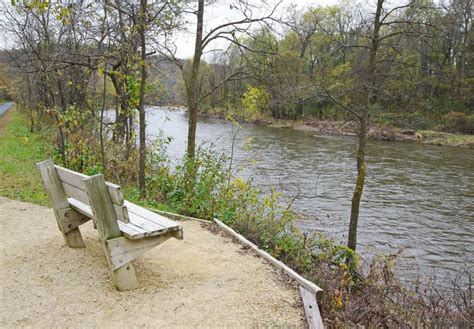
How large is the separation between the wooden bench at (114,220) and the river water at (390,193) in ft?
16.2

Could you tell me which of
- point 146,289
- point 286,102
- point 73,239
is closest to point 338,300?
point 146,289

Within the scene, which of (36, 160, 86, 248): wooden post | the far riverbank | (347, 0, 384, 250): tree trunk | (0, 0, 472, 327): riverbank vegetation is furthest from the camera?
the far riverbank

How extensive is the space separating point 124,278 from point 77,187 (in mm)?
1027

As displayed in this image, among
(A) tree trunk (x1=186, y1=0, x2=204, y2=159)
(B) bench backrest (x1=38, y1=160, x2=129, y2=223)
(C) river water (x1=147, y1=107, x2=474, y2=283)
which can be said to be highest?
(A) tree trunk (x1=186, y1=0, x2=204, y2=159)

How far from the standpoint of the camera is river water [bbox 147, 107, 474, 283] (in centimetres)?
883

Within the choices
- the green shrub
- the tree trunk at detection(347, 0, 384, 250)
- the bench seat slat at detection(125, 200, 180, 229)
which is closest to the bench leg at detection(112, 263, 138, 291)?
the bench seat slat at detection(125, 200, 180, 229)

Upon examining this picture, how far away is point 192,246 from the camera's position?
5316 mm

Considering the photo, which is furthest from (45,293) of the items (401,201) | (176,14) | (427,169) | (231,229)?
(427,169)

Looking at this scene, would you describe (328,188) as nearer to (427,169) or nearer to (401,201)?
(401,201)

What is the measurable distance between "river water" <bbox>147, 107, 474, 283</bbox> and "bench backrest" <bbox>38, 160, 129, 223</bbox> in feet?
16.1

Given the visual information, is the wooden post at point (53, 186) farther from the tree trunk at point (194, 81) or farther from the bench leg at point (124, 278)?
the tree trunk at point (194, 81)

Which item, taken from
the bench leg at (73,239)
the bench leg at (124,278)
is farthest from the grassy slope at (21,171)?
the bench leg at (124,278)

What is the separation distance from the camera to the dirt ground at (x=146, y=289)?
3445 mm

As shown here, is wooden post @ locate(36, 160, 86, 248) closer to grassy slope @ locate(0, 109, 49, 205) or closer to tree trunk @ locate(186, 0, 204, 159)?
grassy slope @ locate(0, 109, 49, 205)
